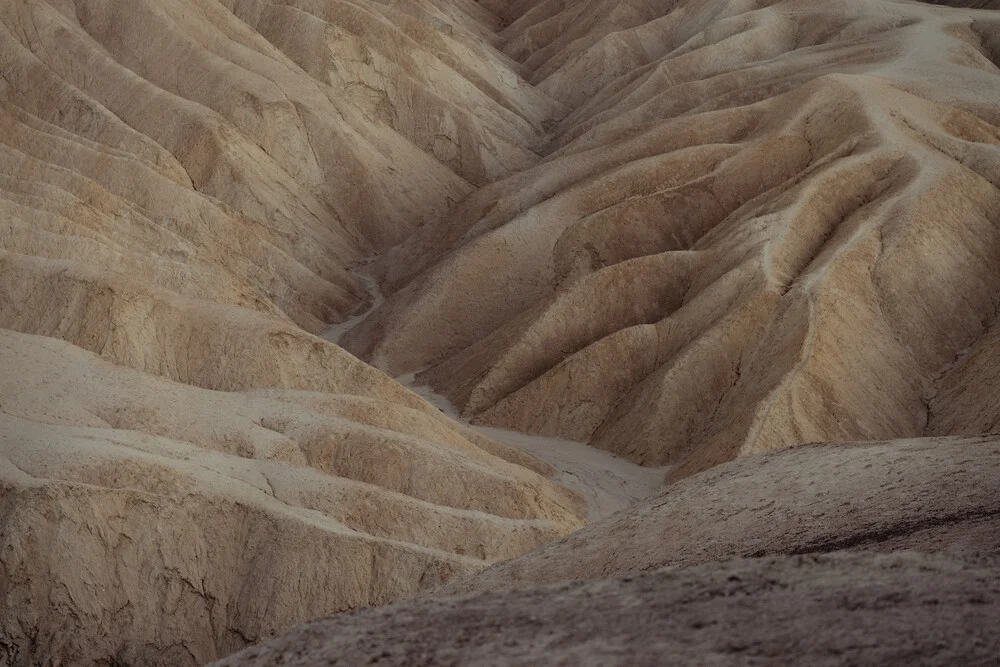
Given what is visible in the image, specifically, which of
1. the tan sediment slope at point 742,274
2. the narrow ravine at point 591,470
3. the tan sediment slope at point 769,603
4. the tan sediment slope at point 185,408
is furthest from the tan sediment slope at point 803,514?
the tan sediment slope at point 742,274

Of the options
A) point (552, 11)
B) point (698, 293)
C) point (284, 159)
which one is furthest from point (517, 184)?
point (552, 11)

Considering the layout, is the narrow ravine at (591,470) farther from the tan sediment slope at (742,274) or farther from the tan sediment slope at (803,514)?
the tan sediment slope at (803,514)

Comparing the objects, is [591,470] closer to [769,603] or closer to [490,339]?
[490,339]

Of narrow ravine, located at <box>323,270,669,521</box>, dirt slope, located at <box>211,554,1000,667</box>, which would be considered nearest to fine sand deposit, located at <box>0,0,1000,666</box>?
dirt slope, located at <box>211,554,1000,667</box>

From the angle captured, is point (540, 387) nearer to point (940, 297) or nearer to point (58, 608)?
point (940, 297)

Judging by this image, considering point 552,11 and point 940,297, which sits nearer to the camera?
point 940,297

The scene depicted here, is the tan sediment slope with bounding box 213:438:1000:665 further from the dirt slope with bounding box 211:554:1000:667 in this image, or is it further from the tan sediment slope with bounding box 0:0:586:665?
the tan sediment slope with bounding box 0:0:586:665

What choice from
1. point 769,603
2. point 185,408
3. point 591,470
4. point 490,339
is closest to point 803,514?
point 769,603
